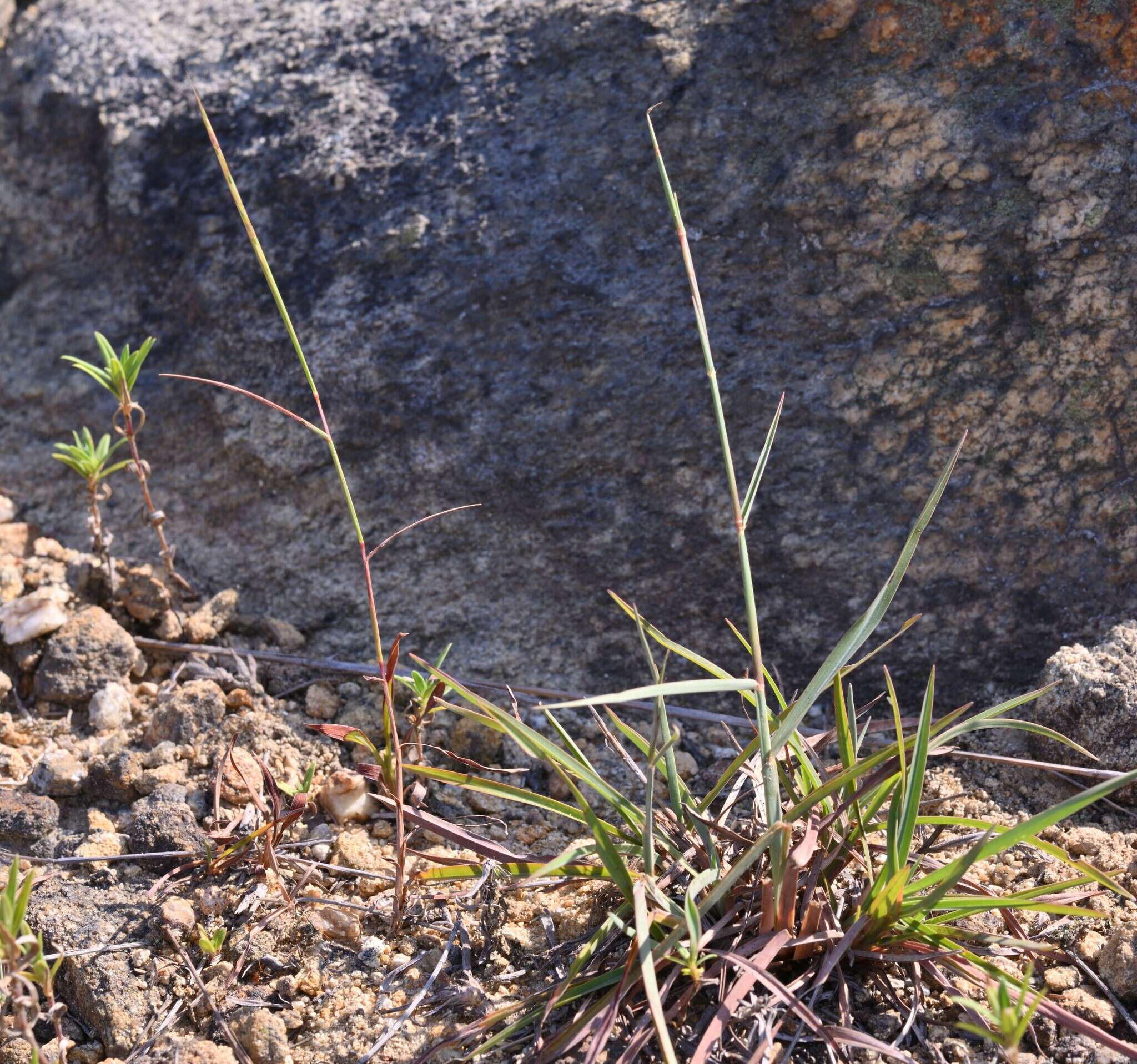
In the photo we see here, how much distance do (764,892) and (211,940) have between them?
76 centimetres

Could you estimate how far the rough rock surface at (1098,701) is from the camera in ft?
5.22

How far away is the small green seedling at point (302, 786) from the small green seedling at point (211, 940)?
0.21m

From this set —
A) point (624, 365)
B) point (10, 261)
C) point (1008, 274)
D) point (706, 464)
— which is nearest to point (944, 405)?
point (1008, 274)

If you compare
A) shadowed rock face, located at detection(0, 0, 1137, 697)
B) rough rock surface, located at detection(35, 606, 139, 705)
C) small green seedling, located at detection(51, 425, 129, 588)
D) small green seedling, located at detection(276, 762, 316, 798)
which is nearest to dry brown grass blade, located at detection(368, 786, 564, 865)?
small green seedling, located at detection(276, 762, 316, 798)

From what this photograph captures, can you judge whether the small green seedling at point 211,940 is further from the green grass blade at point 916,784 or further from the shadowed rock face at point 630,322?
the green grass blade at point 916,784

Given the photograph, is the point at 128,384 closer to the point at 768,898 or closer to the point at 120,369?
the point at 120,369

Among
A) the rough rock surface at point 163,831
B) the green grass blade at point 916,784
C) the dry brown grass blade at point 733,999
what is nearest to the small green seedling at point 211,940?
the rough rock surface at point 163,831

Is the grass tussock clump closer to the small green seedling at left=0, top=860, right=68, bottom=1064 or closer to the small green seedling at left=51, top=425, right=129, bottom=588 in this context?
the small green seedling at left=0, top=860, right=68, bottom=1064

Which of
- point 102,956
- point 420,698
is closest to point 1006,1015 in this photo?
point 420,698

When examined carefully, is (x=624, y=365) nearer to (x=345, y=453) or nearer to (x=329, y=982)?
(x=345, y=453)

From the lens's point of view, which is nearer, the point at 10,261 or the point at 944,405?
the point at 944,405

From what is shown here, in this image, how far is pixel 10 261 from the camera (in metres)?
2.53

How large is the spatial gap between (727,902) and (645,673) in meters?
0.62

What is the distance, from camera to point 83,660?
72.9 inches
